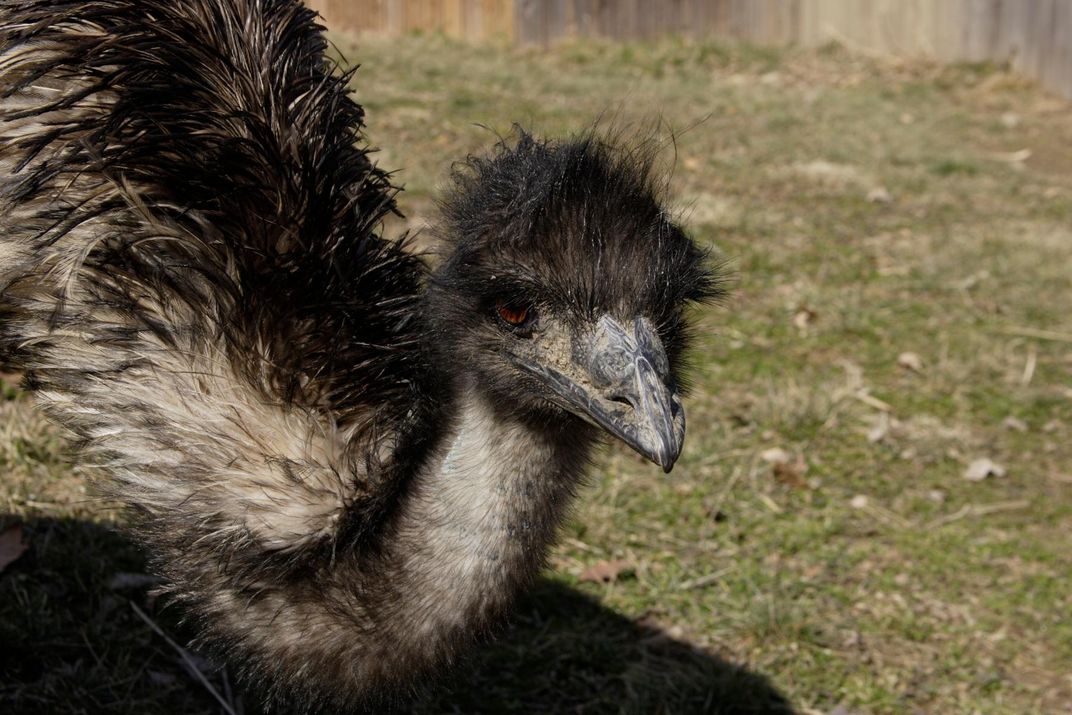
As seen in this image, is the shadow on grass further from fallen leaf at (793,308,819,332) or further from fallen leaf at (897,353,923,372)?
fallen leaf at (793,308,819,332)

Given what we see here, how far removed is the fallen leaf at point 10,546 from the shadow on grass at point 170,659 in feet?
0.17

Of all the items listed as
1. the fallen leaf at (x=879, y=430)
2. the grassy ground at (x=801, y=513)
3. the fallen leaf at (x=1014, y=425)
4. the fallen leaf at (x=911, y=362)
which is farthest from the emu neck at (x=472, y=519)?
the fallen leaf at (x=911, y=362)

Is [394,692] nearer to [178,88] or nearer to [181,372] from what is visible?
A: [181,372]

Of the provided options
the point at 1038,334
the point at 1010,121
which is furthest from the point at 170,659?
the point at 1010,121

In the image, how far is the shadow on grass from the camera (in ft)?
12.2

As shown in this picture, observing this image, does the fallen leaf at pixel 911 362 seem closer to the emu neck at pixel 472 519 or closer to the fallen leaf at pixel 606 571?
the fallen leaf at pixel 606 571

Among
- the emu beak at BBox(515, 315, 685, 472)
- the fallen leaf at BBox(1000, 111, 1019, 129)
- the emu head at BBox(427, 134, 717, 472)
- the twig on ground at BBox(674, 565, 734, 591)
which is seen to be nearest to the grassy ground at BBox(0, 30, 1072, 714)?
the twig on ground at BBox(674, 565, 734, 591)

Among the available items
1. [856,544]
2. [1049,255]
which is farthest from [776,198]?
[856,544]

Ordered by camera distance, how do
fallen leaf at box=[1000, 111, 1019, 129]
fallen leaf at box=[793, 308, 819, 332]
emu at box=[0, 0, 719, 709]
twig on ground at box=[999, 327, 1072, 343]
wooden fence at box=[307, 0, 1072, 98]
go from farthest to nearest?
wooden fence at box=[307, 0, 1072, 98]
fallen leaf at box=[1000, 111, 1019, 129]
twig on ground at box=[999, 327, 1072, 343]
fallen leaf at box=[793, 308, 819, 332]
emu at box=[0, 0, 719, 709]

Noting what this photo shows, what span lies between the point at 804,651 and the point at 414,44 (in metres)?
10.6

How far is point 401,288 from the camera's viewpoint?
3.26 m

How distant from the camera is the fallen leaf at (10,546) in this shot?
13.2 ft

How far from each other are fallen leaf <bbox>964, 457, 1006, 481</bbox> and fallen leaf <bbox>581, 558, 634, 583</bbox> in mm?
1711

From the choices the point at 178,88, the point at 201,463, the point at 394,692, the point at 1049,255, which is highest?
the point at 178,88
